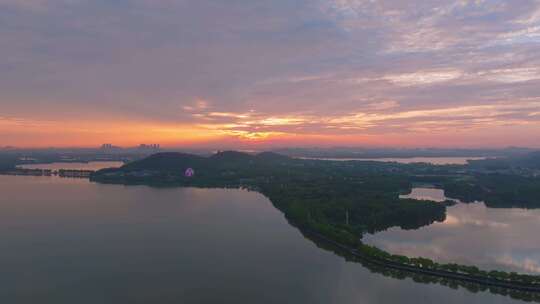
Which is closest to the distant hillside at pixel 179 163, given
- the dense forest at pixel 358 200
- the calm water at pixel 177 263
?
the dense forest at pixel 358 200

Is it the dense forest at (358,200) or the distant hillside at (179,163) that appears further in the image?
the distant hillside at (179,163)

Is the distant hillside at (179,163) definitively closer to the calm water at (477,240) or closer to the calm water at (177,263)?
the calm water at (177,263)

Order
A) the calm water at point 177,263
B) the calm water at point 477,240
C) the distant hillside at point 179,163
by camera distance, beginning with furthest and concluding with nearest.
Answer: the distant hillside at point 179,163 → the calm water at point 477,240 → the calm water at point 177,263

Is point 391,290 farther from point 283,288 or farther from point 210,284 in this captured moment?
point 210,284

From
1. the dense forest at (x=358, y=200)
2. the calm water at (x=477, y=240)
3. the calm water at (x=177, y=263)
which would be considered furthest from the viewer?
the calm water at (x=477, y=240)

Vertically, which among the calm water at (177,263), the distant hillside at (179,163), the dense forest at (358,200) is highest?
the distant hillside at (179,163)

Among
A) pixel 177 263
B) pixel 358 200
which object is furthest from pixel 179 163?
pixel 177 263

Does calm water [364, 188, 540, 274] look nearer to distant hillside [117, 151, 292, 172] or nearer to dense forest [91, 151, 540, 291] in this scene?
dense forest [91, 151, 540, 291]
